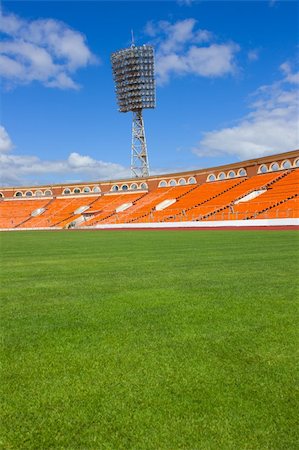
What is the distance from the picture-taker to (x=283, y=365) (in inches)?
139

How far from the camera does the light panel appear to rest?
69938 millimetres

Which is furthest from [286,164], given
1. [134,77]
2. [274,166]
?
[134,77]

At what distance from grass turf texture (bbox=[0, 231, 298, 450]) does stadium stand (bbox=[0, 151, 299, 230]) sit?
28.5 m

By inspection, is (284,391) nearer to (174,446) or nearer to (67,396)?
(174,446)

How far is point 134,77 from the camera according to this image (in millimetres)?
71438

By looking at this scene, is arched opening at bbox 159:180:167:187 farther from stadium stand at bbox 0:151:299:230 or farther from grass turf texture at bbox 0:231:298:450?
grass turf texture at bbox 0:231:298:450

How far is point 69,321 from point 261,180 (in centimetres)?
4838

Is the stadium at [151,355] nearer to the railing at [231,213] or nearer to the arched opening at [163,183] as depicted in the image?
the railing at [231,213]

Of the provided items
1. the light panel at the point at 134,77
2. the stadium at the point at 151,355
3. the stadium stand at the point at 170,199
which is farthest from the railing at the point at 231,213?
the light panel at the point at 134,77

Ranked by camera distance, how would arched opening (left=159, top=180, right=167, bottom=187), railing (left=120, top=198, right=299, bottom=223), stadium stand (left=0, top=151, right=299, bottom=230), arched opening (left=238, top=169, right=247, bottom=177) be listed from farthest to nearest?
arched opening (left=159, top=180, right=167, bottom=187) → arched opening (left=238, top=169, right=247, bottom=177) → stadium stand (left=0, top=151, right=299, bottom=230) → railing (left=120, top=198, right=299, bottom=223)

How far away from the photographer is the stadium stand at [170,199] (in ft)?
134

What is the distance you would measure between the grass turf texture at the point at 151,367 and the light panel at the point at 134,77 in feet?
229

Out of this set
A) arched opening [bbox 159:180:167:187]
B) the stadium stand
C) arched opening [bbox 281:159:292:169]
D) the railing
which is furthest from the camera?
arched opening [bbox 159:180:167:187]

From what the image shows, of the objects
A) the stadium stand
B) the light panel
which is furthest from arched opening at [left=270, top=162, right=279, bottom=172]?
the light panel
